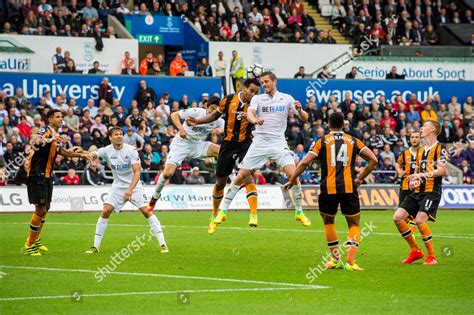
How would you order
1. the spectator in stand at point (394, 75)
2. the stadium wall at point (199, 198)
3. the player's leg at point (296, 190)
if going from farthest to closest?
the spectator in stand at point (394, 75), the stadium wall at point (199, 198), the player's leg at point (296, 190)

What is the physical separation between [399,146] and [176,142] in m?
17.7

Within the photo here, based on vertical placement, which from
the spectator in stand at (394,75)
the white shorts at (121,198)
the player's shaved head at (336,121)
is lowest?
the spectator in stand at (394,75)

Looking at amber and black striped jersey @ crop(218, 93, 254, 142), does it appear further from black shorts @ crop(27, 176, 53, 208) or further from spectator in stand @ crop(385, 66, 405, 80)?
spectator in stand @ crop(385, 66, 405, 80)

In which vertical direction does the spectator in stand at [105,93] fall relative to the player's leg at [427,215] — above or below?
below

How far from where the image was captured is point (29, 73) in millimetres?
34531

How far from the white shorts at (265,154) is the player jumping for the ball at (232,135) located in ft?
1.54

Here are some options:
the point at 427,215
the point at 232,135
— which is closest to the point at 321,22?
the point at 232,135

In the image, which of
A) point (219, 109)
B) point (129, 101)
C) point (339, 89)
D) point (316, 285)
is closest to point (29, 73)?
point (129, 101)

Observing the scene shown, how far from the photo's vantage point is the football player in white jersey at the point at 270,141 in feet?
60.5

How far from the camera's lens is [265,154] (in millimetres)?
→ 18844

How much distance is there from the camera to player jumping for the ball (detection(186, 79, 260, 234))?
19391 millimetres

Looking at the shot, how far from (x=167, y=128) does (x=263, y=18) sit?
10.1 metres

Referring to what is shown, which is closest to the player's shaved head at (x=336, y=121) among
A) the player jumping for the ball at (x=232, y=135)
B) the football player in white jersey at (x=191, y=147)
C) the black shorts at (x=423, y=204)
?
the black shorts at (x=423, y=204)

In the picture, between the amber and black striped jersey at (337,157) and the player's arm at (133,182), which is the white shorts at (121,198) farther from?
the amber and black striped jersey at (337,157)
